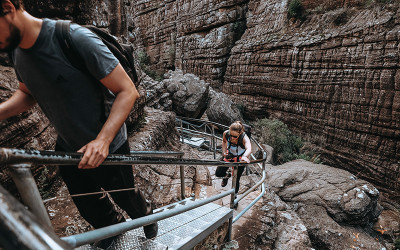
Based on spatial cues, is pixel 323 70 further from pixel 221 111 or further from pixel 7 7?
pixel 7 7

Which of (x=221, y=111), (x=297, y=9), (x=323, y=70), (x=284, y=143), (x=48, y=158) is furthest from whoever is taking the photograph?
(x=297, y=9)

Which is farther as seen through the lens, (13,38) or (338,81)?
(338,81)

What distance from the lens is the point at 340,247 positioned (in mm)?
3771

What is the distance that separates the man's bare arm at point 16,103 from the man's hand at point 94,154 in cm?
61

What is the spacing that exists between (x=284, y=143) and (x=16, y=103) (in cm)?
1019

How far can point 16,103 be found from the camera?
1.10 metres

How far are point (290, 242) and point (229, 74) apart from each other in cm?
1338

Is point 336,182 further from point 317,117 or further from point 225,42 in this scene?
point 225,42

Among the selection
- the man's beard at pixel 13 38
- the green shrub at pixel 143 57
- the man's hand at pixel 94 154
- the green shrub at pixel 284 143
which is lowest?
the green shrub at pixel 284 143

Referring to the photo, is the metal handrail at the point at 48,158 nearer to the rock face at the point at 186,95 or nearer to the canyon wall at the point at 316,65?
the canyon wall at the point at 316,65

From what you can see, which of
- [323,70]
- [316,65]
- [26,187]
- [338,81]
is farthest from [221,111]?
[26,187]

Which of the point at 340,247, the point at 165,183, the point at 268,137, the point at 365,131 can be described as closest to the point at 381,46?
the point at 365,131

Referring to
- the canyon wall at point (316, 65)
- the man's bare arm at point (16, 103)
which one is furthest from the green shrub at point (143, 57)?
the man's bare arm at point (16, 103)

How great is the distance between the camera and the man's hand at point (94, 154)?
781mm
